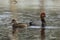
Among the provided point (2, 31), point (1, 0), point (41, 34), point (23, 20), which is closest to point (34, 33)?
point (41, 34)

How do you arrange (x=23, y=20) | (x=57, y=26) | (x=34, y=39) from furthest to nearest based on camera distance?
(x=23, y=20) < (x=57, y=26) < (x=34, y=39)

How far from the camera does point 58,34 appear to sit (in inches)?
270

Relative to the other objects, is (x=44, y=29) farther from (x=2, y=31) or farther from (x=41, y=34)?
(x=2, y=31)

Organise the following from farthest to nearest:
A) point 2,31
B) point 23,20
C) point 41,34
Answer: point 23,20 → point 2,31 → point 41,34

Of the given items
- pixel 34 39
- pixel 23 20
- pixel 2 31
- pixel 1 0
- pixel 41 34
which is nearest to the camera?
pixel 34 39

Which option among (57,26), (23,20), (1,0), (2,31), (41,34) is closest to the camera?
(41,34)

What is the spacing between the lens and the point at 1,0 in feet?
53.9

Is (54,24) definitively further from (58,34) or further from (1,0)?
(1,0)

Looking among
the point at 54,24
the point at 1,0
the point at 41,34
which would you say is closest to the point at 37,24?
the point at 54,24

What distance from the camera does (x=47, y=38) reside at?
6.46 metres

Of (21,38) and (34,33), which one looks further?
(34,33)

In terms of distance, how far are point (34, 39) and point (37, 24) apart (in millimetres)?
1527

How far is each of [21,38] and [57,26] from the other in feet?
5.48

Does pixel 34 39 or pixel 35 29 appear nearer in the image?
pixel 34 39
